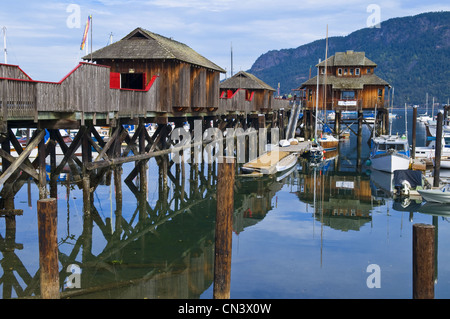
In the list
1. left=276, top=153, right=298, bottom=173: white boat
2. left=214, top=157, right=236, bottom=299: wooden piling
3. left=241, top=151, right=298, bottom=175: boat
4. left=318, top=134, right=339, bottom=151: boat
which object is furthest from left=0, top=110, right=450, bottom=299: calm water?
left=318, top=134, right=339, bottom=151: boat

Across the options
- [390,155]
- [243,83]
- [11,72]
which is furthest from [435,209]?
[243,83]

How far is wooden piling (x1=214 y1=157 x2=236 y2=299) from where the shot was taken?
12.0 meters

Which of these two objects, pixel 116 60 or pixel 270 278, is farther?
pixel 116 60

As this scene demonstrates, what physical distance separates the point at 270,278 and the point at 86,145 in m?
9.64

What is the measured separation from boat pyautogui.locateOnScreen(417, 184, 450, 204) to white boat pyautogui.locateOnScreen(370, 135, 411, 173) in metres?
9.75

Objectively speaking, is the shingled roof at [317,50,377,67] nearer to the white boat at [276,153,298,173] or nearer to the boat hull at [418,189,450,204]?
the white boat at [276,153,298,173]

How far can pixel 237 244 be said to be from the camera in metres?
19.4

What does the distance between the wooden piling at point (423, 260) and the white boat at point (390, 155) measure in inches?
1080

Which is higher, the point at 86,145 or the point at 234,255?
the point at 86,145
